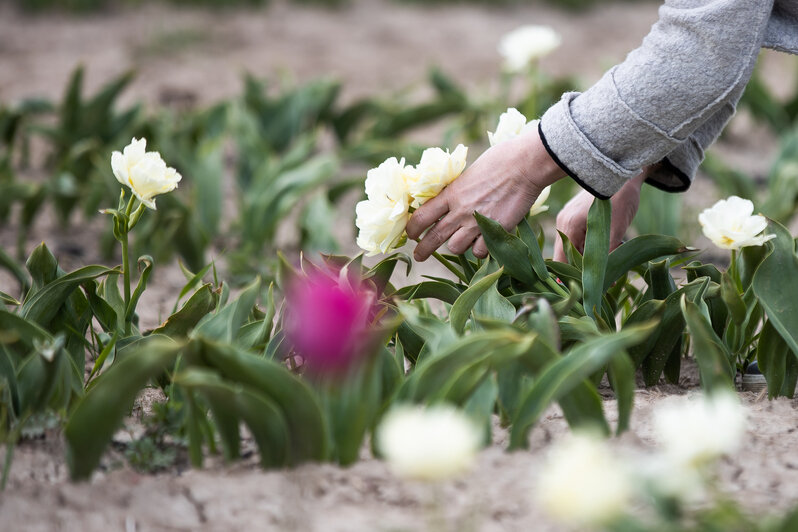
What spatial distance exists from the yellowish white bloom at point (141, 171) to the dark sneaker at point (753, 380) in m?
1.10

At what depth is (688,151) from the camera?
68.0 inches

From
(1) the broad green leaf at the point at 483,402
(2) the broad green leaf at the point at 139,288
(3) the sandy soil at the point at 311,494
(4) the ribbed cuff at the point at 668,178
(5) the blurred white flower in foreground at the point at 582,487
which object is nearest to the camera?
(5) the blurred white flower in foreground at the point at 582,487

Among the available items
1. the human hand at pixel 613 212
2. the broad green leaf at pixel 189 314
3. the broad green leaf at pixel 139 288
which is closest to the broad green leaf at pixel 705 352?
the human hand at pixel 613 212

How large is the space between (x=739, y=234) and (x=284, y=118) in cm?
254

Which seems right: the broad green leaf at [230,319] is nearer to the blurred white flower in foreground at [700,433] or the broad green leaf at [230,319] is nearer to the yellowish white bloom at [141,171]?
the yellowish white bloom at [141,171]

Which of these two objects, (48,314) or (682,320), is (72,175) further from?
(682,320)

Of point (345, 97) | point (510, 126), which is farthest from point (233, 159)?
point (510, 126)

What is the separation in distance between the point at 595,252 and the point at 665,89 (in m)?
0.31

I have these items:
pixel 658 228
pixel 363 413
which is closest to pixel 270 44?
pixel 658 228

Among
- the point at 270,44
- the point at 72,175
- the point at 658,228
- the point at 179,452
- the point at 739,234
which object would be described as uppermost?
the point at 270,44

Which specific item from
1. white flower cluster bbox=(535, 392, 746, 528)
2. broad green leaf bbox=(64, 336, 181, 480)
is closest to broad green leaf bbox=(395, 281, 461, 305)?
broad green leaf bbox=(64, 336, 181, 480)

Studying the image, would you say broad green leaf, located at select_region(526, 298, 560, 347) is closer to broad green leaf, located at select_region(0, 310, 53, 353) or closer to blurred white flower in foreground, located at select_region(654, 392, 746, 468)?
blurred white flower in foreground, located at select_region(654, 392, 746, 468)

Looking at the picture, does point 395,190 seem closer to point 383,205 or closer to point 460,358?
point 383,205

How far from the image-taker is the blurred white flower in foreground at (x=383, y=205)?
1.55 meters
